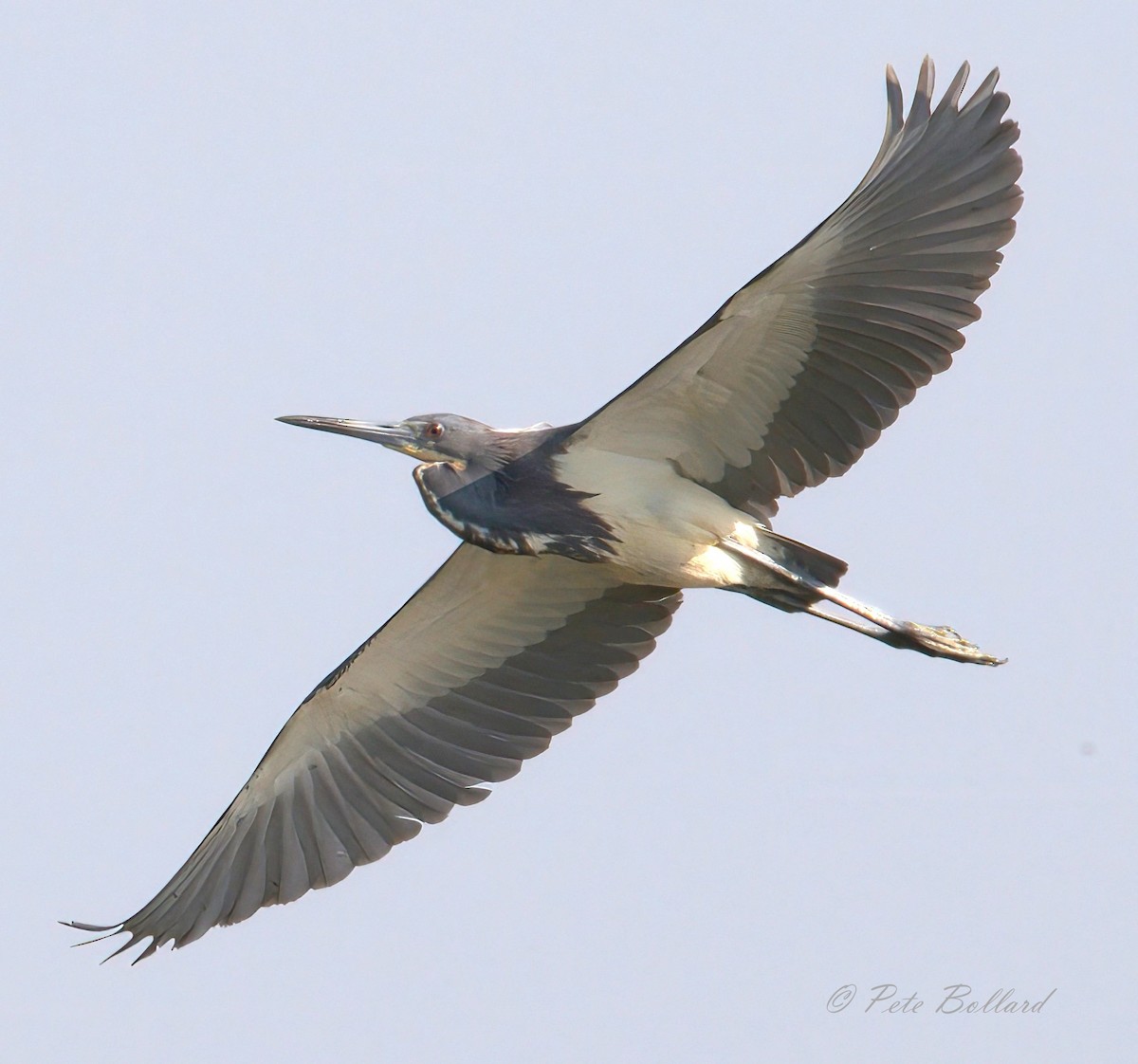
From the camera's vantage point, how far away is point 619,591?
30.6ft

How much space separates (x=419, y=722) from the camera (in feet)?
31.8

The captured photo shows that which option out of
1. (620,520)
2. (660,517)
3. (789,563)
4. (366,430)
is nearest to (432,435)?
(366,430)

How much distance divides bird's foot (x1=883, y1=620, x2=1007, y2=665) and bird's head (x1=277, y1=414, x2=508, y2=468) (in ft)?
7.09

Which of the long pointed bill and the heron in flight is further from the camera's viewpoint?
the long pointed bill

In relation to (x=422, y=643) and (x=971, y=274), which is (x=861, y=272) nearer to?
(x=971, y=274)

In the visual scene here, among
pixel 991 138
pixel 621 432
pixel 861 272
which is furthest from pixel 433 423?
pixel 991 138

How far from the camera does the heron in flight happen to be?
821 centimetres

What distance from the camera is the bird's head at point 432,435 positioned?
855 cm

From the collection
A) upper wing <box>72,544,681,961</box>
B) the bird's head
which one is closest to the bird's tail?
upper wing <box>72,544,681,961</box>

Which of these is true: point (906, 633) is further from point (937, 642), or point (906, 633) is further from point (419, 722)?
point (419, 722)

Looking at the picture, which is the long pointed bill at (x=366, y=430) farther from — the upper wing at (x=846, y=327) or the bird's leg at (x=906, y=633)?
the bird's leg at (x=906, y=633)

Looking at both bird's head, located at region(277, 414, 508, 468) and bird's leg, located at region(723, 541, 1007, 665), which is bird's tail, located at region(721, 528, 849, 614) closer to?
bird's leg, located at region(723, 541, 1007, 665)

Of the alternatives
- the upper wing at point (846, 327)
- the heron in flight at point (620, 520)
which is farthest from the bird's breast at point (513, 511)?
the upper wing at point (846, 327)

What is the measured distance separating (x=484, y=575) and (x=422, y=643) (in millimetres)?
532
